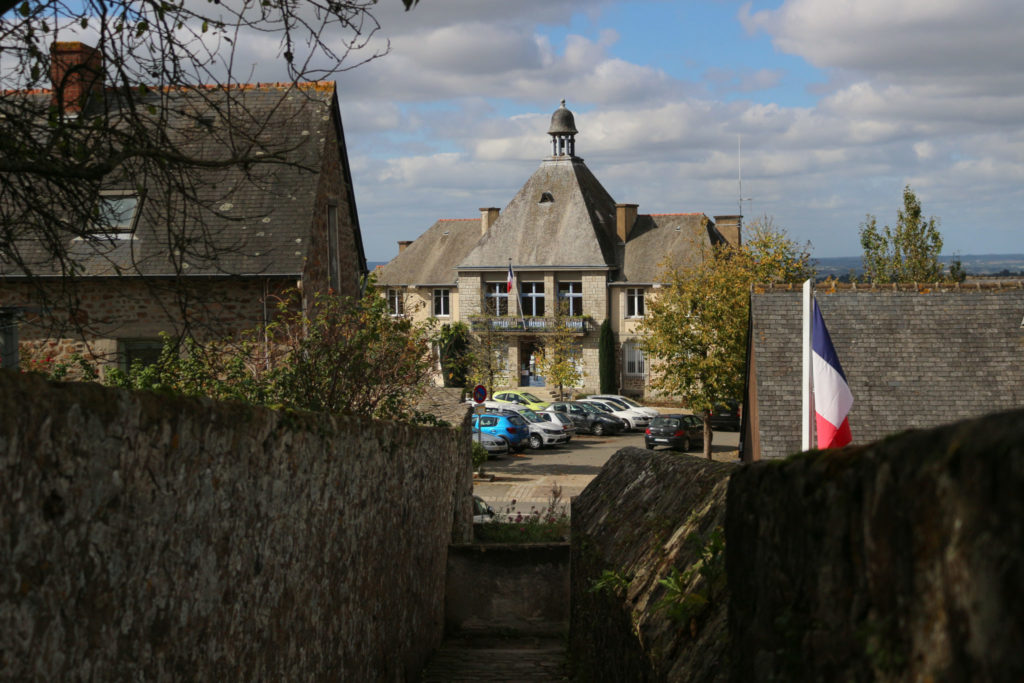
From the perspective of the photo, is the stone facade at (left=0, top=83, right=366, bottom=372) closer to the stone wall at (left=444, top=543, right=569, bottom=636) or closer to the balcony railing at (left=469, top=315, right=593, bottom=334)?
the stone wall at (left=444, top=543, right=569, bottom=636)

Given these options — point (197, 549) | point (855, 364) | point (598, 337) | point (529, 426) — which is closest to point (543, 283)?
point (598, 337)

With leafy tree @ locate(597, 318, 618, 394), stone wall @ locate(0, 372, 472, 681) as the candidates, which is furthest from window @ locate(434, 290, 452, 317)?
stone wall @ locate(0, 372, 472, 681)

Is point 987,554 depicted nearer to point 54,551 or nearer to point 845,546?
point 845,546

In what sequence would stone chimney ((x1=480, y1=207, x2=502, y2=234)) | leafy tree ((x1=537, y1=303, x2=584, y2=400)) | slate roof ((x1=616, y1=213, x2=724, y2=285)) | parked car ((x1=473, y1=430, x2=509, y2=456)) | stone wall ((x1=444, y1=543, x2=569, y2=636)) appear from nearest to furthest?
stone wall ((x1=444, y1=543, x2=569, y2=636)), parked car ((x1=473, y1=430, x2=509, y2=456)), leafy tree ((x1=537, y1=303, x2=584, y2=400)), slate roof ((x1=616, y1=213, x2=724, y2=285)), stone chimney ((x1=480, y1=207, x2=502, y2=234))

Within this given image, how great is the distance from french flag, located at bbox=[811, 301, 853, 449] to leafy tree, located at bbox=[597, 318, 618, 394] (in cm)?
4348

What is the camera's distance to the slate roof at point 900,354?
60.6 ft

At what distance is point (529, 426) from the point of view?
40.5m

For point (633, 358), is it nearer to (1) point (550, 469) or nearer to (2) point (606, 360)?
(2) point (606, 360)

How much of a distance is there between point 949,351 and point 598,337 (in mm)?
37477

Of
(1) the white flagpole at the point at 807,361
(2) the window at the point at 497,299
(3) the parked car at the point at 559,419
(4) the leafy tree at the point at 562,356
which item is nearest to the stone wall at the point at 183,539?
(1) the white flagpole at the point at 807,361

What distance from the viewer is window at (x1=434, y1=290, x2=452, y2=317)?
62.2 meters

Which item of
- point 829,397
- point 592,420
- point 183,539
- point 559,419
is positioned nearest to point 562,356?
point 592,420

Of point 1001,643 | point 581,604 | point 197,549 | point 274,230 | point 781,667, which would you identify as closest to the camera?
point 1001,643

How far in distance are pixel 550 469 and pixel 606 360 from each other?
2220cm
